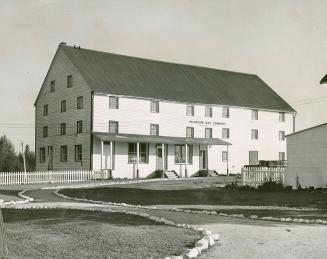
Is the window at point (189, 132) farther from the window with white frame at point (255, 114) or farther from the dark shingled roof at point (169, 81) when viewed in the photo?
the window with white frame at point (255, 114)

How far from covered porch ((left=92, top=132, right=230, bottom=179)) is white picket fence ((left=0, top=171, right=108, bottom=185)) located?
2.88 m

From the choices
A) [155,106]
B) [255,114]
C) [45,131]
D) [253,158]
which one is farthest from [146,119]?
[255,114]

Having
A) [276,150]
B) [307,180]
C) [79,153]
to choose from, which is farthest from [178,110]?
[307,180]

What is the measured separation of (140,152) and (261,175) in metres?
19.4

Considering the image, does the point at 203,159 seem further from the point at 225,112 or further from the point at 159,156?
the point at 225,112

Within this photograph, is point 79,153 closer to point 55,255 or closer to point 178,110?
point 178,110

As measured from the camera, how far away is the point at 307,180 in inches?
1096

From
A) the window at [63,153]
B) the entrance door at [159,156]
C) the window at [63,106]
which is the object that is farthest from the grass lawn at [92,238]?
the window at [63,106]

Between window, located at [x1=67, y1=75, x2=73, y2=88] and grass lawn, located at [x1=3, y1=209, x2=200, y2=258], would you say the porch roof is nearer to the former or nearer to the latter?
window, located at [x1=67, y1=75, x2=73, y2=88]

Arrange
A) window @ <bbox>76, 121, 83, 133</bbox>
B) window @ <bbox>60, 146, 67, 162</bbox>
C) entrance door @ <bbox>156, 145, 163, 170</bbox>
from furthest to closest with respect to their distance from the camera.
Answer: entrance door @ <bbox>156, 145, 163, 170</bbox> → window @ <bbox>60, 146, 67, 162</bbox> → window @ <bbox>76, 121, 83, 133</bbox>

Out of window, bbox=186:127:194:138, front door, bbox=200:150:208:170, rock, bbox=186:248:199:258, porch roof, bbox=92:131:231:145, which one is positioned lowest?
rock, bbox=186:248:199:258

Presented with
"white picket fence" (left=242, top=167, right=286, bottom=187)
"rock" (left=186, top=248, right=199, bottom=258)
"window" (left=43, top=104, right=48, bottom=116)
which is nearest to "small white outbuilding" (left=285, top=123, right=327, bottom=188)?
"white picket fence" (left=242, top=167, right=286, bottom=187)

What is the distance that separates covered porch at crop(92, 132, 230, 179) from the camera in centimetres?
4525

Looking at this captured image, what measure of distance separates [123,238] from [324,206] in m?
10.4
